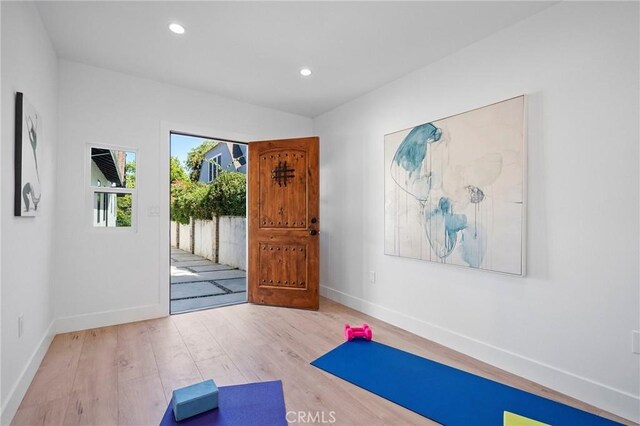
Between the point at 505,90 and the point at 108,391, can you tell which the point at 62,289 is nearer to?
the point at 108,391

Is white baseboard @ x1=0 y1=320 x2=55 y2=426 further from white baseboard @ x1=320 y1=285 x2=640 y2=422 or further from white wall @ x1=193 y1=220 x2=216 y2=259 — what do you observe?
white wall @ x1=193 y1=220 x2=216 y2=259

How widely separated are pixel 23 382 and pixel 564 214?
12.0ft

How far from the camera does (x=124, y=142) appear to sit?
314cm

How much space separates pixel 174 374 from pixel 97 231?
1764 mm

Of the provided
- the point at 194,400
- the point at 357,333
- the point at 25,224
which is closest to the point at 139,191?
the point at 25,224

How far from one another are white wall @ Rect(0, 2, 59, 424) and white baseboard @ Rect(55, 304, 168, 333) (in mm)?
239

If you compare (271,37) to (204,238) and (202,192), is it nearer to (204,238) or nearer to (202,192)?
(202,192)

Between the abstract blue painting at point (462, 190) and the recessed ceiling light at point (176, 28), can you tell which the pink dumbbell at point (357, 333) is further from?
the recessed ceiling light at point (176, 28)

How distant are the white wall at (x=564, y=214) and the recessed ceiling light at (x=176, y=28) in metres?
2.20

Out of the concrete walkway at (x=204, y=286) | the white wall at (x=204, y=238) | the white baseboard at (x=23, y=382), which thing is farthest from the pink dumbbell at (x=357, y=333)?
the white wall at (x=204, y=238)

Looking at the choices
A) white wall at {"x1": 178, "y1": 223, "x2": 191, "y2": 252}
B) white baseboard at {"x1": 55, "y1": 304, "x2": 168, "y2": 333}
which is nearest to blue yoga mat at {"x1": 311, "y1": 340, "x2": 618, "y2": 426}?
white baseboard at {"x1": 55, "y1": 304, "x2": 168, "y2": 333}

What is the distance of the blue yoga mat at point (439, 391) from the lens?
5.66 ft

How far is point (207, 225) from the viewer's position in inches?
328

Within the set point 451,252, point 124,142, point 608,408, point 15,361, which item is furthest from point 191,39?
point 608,408
